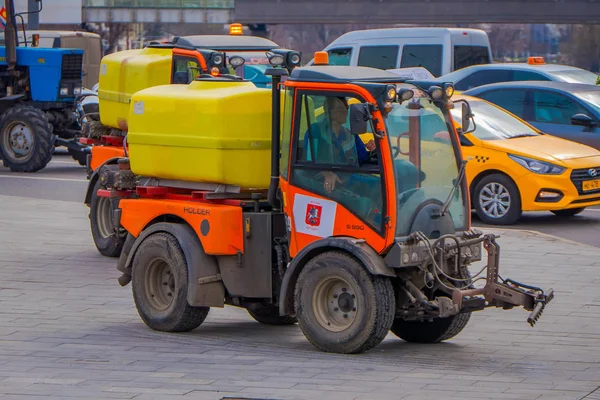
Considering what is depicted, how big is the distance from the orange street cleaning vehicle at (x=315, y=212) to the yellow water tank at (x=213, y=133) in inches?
0.4

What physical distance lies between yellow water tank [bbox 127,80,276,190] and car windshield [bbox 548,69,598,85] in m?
12.4

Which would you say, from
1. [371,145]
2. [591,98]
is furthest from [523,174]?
[371,145]

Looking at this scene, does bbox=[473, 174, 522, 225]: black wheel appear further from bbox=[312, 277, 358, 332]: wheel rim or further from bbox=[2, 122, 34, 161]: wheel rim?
bbox=[2, 122, 34, 161]: wheel rim

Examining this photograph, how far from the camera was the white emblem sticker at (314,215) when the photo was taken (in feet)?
27.9

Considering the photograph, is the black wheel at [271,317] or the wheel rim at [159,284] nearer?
the wheel rim at [159,284]

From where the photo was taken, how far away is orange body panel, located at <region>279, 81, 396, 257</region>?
820 cm

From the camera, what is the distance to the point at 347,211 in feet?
27.6

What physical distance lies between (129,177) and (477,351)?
127 inches

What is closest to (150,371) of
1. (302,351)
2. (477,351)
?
(302,351)

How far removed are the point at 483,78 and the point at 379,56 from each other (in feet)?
13.2

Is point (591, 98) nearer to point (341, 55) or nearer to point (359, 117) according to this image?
point (341, 55)

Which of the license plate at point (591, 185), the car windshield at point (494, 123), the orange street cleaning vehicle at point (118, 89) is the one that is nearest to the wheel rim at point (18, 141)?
the orange street cleaning vehicle at point (118, 89)

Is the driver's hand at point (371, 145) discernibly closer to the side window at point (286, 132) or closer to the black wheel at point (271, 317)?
the side window at point (286, 132)

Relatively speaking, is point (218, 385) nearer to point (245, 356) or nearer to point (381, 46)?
point (245, 356)
